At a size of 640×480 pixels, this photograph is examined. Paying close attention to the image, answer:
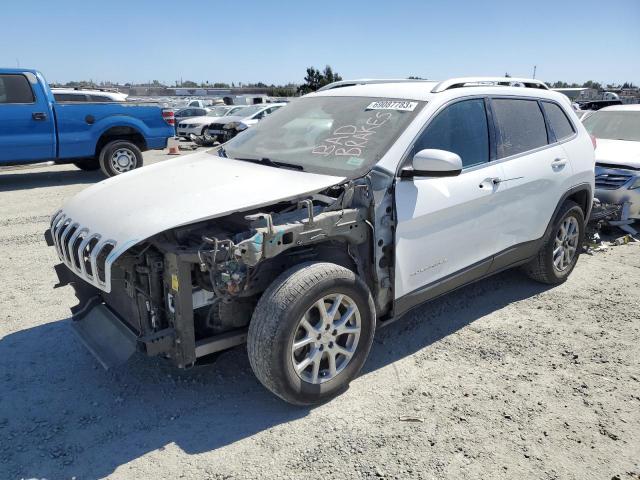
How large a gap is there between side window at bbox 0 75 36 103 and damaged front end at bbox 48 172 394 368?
7260 mm

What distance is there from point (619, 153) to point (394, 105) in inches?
198

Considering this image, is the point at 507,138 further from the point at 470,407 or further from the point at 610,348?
the point at 470,407

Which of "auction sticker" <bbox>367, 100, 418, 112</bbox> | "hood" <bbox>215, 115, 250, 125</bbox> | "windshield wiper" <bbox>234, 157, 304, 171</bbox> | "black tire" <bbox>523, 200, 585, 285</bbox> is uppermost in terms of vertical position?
"auction sticker" <bbox>367, 100, 418, 112</bbox>

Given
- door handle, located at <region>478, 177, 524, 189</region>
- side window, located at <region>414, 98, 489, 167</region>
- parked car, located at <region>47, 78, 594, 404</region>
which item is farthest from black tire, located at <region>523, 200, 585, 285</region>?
side window, located at <region>414, 98, 489, 167</region>

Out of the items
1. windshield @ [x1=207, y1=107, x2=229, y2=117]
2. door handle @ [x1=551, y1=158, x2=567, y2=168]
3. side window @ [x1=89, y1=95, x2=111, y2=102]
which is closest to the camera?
door handle @ [x1=551, y1=158, x2=567, y2=168]

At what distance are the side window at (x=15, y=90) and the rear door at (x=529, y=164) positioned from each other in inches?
338

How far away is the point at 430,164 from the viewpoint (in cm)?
329

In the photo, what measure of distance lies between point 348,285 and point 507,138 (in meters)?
2.01

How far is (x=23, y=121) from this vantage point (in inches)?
368

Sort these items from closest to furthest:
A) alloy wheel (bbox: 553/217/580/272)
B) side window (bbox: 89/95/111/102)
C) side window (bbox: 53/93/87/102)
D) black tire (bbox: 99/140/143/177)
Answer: alloy wheel (bbox: 553/217/580/272)
black tire (bbox: 99/140/143/177)
side window (bbox: 53/93/87/102)
side window (bbox: 89/95/111/102)

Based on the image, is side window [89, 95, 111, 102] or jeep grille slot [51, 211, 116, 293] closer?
jeep grille slot [51, 211, 116, 293]

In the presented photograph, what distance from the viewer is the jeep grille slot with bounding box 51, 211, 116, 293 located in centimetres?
286

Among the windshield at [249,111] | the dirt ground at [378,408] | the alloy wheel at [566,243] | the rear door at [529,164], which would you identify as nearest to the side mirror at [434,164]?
the rear door at [529,164]

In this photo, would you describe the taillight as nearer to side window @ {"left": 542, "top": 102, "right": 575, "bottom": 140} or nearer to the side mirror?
side window @ {"left": 542, "top": 102, "right": 575, "bottom": 140}
